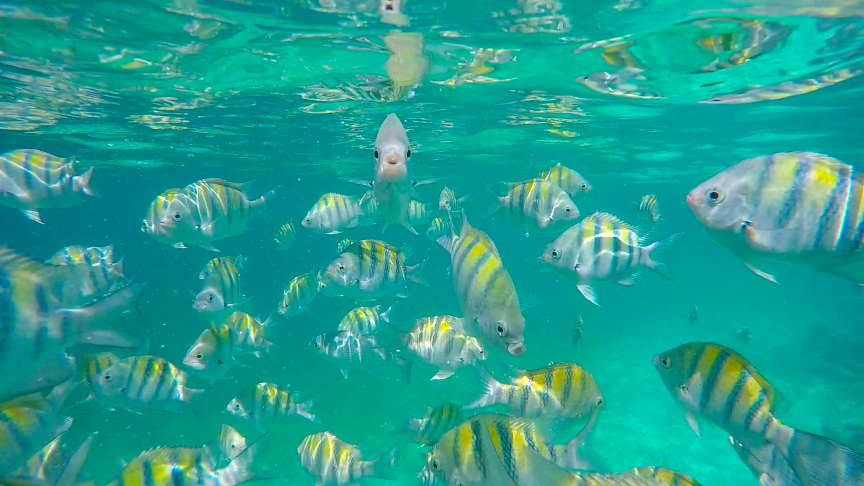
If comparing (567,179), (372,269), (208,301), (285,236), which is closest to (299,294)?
(208,301)

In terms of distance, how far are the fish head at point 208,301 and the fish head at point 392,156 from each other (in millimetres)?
3951

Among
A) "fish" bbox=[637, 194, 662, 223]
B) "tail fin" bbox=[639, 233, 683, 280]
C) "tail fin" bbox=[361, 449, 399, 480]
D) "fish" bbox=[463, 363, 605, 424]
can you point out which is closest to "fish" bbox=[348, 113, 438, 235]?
"fish" bbox=[463, 363, 605, 424]

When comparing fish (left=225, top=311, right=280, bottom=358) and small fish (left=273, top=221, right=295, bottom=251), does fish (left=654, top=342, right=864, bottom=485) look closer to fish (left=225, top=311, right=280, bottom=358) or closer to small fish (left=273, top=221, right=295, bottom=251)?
fish (left=225, top=311, right=280, bottom=358)

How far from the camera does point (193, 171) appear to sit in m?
34.3

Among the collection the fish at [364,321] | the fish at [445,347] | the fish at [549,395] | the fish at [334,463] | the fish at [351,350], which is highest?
the fish at [549,395]

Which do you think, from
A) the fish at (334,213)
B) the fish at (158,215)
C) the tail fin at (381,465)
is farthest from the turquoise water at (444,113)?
the fish at (334,213)

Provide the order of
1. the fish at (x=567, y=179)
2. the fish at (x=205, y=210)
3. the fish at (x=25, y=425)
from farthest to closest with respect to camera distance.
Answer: the fish at (x=567, y=179) → the fish at (x=205, y=210) → the fish at (x=25, y=425)

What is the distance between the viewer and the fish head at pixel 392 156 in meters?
3.62

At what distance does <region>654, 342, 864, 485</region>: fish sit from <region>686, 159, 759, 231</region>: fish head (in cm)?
106

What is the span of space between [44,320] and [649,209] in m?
9.73

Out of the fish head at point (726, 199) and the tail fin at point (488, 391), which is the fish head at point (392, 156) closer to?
the tail fin at point (488, 391)

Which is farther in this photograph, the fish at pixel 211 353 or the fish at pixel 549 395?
the fish at pixel 211 353

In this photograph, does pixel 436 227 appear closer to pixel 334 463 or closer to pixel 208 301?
pixel 208 301

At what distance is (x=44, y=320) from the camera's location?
2.61m
